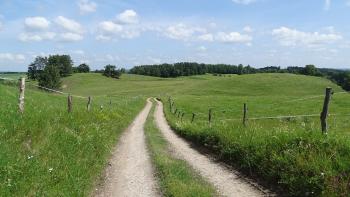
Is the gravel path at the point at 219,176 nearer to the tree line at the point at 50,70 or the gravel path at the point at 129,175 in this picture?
the gravel path at the point at 129,175

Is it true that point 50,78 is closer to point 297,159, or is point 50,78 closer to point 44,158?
point 44,158

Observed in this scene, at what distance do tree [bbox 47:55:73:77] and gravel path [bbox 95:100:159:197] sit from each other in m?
160

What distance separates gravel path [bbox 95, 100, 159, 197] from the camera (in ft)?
40.4

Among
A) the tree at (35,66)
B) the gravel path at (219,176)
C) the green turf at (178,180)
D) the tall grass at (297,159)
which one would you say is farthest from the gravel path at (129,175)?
the tree at (35,66)

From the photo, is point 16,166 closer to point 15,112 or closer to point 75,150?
point 75,150

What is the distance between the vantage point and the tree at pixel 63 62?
17625cm

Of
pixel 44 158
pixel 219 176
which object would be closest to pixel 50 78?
pixel 219 176

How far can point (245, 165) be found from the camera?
14.7 m

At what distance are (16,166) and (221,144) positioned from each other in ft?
32.7

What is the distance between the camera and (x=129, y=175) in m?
14.6

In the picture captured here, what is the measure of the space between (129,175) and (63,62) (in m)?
176

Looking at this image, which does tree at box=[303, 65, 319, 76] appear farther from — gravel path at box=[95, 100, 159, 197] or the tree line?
gravel path at box=[95, 100, 159, 197]

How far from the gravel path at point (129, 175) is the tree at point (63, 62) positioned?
159998 millimetres

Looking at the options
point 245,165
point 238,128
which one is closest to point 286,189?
point 245,165
